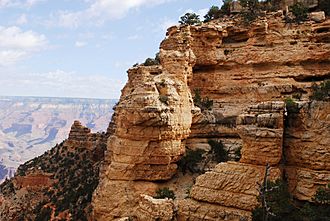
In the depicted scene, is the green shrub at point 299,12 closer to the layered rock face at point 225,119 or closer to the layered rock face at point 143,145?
the layered rock face at point 225,119

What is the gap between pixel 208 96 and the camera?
39688 millimetres

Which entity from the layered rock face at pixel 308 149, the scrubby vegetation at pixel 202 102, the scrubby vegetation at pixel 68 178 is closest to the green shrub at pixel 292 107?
the layered rock face at pixel 308 149

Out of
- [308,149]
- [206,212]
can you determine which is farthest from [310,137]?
[206,212]

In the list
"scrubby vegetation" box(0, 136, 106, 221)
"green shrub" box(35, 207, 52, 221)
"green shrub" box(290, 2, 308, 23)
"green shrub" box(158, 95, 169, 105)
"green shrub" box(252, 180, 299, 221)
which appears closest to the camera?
"green shrub" box(252, 180, 299, 221)

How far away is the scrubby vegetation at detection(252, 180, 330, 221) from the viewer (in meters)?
23.2

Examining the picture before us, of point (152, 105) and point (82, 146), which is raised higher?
point (152, 105)

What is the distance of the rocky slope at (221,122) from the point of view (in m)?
25.4

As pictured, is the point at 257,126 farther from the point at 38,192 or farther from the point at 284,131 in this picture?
the point at 38,192

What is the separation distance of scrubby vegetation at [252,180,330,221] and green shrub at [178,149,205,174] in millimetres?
10328

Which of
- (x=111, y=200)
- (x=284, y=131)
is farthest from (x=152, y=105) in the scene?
(x=284, y=131)

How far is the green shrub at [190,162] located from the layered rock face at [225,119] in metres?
0.99

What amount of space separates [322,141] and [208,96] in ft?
53.5

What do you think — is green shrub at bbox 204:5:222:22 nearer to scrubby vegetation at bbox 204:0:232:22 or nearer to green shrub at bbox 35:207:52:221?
scrubby vegetation at bbox 204:0:232:22

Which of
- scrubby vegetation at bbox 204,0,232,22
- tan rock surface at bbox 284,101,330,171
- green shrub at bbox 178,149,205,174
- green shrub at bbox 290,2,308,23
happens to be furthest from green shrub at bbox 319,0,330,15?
green shrub at bbox 178,149,205,174
